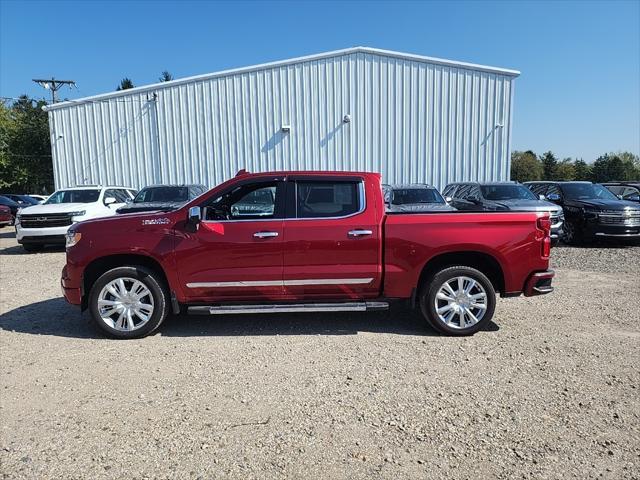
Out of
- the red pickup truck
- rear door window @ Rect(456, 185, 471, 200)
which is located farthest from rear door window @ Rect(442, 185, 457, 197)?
the red pickup truck

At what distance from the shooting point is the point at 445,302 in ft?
16.2

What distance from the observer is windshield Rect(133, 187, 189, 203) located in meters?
12.5

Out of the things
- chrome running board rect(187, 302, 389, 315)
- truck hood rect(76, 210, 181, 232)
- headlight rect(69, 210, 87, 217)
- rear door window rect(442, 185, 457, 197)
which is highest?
rear door window rect(442, 185, 457, 197)

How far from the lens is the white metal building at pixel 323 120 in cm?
1753

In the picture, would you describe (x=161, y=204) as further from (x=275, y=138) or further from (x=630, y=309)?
(x=630, y=309)

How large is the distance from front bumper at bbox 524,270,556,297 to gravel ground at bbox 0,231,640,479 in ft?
1.67

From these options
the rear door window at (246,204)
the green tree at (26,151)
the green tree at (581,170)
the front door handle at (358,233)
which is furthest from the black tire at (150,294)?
the green tree at (581,170)

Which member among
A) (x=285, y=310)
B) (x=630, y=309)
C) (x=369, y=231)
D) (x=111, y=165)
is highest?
(x=111, y=165)

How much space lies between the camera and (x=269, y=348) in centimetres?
461

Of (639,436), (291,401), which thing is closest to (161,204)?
(291,401)

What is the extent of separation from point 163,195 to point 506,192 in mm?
9542

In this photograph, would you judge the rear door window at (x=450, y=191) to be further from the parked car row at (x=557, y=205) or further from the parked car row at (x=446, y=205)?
the parked car row at (x=557, y=205)

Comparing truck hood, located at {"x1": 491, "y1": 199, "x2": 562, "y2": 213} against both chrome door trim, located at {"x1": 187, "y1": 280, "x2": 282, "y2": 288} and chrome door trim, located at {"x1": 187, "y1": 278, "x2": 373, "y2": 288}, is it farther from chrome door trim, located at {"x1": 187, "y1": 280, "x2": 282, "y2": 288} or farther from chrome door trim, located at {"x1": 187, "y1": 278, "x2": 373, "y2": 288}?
chrome door trim, located at {"x1": 187, "y1": 280, "x2": 282, "y2": 288}

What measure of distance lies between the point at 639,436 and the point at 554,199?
10396 mm
